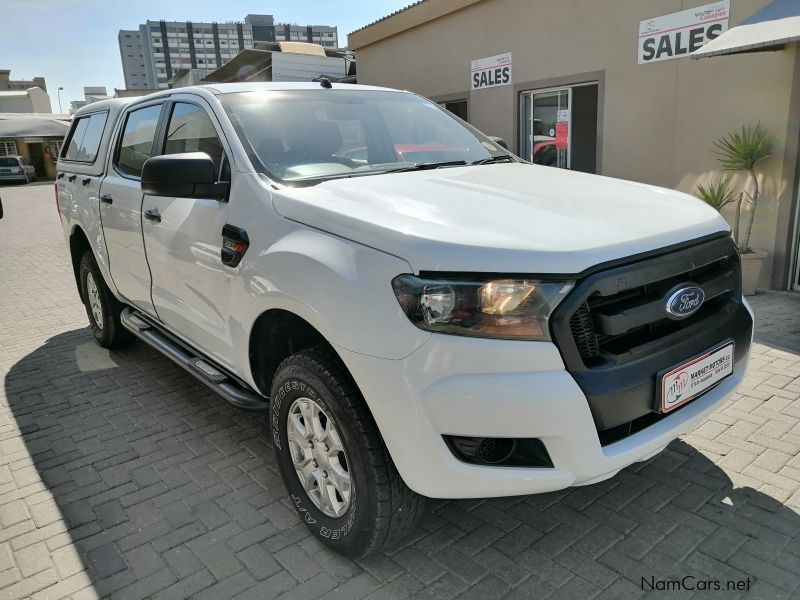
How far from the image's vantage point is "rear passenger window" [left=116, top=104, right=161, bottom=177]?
3889 millimetres

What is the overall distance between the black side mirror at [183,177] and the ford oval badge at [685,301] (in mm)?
1949

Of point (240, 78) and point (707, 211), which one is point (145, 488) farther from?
point (240, 78)

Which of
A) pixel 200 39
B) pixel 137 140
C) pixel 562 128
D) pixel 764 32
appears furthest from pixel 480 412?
pixel 200 39

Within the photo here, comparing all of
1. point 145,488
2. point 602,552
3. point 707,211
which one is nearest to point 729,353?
point 707,211

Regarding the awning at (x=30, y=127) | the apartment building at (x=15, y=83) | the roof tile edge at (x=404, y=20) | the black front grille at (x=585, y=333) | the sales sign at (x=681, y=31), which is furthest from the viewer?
the apartment building at (x=15, y=83)

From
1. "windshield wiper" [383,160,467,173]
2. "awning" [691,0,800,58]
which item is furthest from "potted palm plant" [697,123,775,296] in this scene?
"windshield wiper" [383,160,467,173]

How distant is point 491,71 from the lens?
375 inches

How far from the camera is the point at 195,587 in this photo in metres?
2.38

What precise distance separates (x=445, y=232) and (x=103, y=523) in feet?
6.89

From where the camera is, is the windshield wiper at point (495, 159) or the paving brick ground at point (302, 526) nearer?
the paving brick ground at point (302, 526)

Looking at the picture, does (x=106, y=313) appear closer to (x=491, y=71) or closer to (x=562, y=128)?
(x=562, y=128)

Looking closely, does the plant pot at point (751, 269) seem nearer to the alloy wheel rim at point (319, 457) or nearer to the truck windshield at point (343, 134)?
the truck windshield at point (343, 134)

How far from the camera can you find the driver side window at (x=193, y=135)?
302 centimetres
